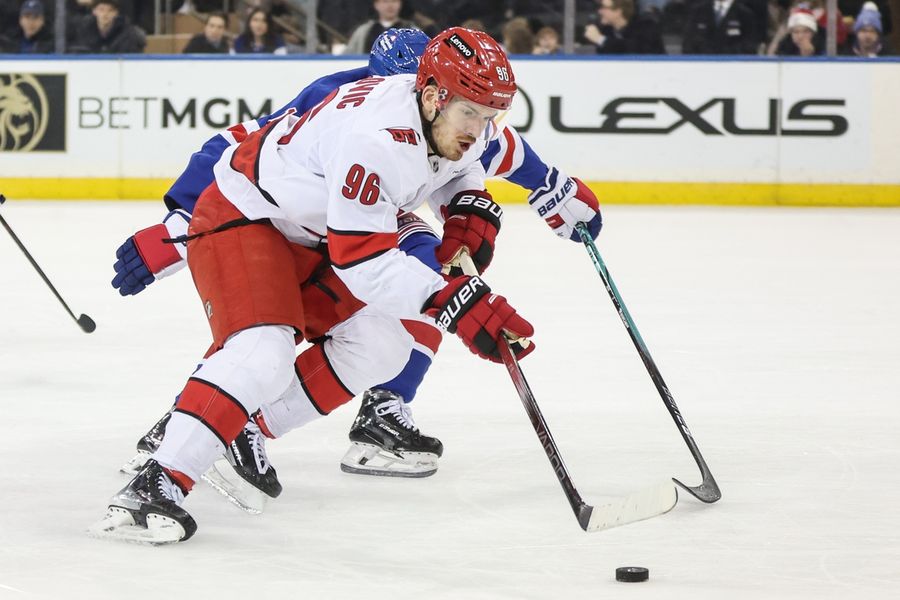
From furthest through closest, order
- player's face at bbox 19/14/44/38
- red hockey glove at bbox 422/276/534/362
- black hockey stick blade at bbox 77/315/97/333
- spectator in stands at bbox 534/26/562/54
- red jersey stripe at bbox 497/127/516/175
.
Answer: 1. player's face at bbox 19/14/44/38
2. spectator in stands at bbox 534/26/562/54
3. black hockey stick blade at bbox 77/315/97/333
4. red jersey stripe at bbox 497/127/516/175
5. red hockey glove at bbox 422/276/534/362

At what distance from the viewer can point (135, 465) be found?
3.27 metres

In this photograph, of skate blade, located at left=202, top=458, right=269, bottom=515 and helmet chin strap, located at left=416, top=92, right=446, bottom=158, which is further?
skate blade, located at left=202, top=458, right=269, bottom=515

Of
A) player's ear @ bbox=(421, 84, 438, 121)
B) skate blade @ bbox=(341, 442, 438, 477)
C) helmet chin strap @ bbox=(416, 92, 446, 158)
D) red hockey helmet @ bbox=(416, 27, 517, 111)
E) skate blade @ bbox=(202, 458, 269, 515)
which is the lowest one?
skate blade @ bbox=(341, 442, 438, 477)

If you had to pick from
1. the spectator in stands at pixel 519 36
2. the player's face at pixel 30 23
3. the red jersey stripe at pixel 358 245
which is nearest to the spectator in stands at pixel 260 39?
the player's face at pixel 30 23

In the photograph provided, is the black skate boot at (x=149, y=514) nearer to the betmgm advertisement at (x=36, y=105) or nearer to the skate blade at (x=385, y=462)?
the skate blade at (x=385, y=462)

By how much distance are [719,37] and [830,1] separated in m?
0.74

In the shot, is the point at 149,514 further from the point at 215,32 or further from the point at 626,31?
the point at 215,32

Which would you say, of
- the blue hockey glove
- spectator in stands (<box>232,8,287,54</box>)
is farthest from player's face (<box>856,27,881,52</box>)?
the blue hockey glove

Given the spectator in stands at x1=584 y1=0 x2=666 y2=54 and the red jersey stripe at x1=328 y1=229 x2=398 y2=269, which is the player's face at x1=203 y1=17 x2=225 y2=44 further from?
the red jersey stripe at x1=328 y1=229 x2=398 y2=269

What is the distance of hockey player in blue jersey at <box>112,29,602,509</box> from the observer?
3.33 meters

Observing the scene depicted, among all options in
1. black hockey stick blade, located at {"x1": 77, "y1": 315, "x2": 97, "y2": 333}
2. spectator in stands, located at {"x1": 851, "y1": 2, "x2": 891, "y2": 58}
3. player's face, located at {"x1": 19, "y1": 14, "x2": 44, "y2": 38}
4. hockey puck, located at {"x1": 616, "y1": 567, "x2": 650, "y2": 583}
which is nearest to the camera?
hockey puck, located at {"x1": 616, "y1": 567, "x2": 650, "y2": 583}

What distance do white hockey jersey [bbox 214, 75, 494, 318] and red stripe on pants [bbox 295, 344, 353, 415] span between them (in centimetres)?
25

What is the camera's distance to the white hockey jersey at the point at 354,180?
107 inches

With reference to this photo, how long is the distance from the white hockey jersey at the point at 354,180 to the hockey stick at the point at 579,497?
22cm
